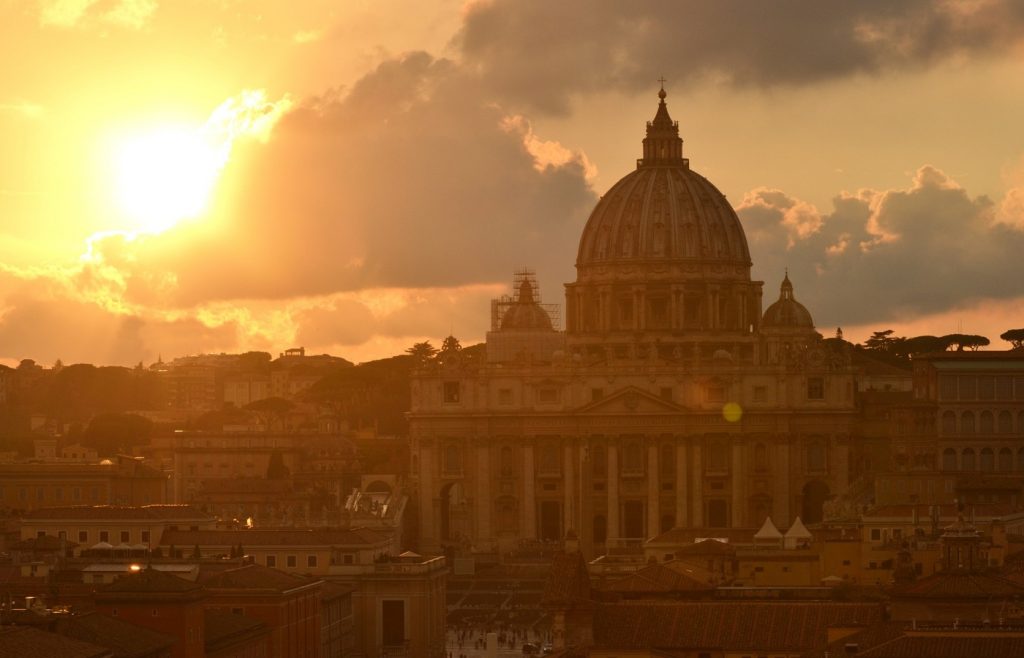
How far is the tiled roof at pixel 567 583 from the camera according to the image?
7469 cm

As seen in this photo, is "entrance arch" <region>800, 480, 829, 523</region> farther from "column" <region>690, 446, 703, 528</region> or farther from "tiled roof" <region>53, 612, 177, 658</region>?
"tiled roof" <region>53, 612, 177, 658</region>

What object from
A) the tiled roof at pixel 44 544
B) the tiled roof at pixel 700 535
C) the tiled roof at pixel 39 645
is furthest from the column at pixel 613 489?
the tiled roof at pixel 39 645

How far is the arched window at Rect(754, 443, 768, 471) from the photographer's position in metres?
175

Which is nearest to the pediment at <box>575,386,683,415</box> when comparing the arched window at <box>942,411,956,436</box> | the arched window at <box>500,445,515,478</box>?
the arched window at <box>500,445,515,478</box>

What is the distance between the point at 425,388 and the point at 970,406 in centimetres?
2824

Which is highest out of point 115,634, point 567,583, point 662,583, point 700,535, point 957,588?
point 700,535

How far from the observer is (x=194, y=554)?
4326 inches

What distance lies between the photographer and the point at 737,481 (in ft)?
575

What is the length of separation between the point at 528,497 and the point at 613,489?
13.4 ft

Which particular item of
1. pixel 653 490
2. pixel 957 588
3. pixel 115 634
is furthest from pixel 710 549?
pixel 653 490

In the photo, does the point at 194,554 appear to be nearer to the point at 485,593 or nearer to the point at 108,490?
the point at 485,593

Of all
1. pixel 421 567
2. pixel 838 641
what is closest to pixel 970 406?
pixel 421 567

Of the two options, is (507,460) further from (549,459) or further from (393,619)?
(393,619)

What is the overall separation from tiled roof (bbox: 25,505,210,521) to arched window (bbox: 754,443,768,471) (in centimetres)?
4852
